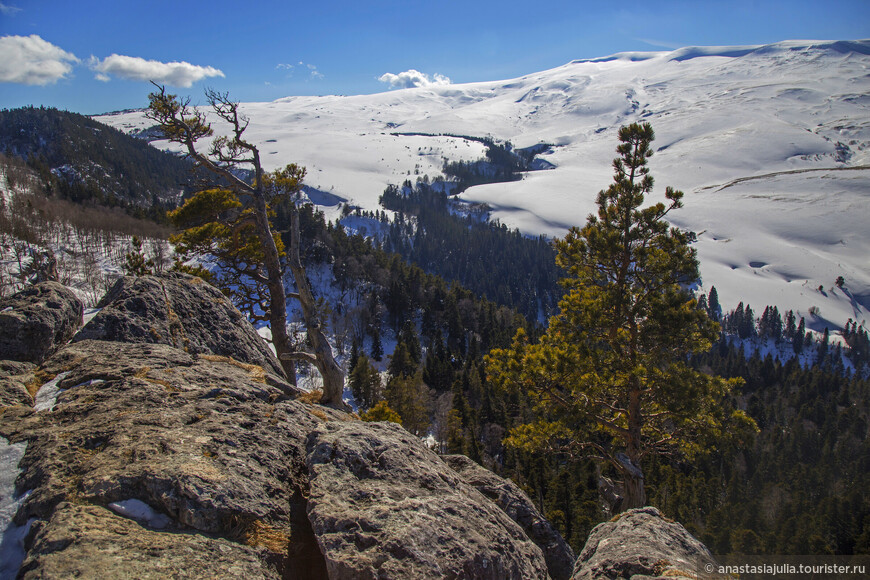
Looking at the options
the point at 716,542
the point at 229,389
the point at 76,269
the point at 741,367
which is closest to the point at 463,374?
the point at 716,542

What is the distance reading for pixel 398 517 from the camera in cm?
520

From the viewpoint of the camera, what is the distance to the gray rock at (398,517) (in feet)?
15.6

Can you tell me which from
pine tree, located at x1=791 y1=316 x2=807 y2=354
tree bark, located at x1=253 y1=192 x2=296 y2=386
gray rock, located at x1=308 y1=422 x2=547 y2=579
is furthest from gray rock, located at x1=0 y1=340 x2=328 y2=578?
pine tree, located at x1=791 y1=316 x2=807 y2=354

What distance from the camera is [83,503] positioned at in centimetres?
436

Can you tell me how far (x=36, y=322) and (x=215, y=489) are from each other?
599 cm

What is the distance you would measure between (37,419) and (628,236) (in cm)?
1277

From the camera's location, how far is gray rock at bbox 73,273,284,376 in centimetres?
892

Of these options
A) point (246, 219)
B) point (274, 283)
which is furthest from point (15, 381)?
point (246, 219)

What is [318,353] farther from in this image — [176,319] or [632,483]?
[632,483]

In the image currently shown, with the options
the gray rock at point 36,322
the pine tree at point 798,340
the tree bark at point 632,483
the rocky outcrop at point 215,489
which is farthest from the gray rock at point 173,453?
the pine tree at point 798,340

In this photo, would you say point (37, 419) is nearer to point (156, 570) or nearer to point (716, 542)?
point (156, 570)

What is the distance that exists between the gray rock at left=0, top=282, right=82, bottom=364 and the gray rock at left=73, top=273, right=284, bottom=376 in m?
0.48

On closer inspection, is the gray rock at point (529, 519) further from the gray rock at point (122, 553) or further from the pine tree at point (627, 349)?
the gray rock at point (122, 553)

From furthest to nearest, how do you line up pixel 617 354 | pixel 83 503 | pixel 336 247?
pixel 336 247 < pixel 617 354 < pixel 83 503
